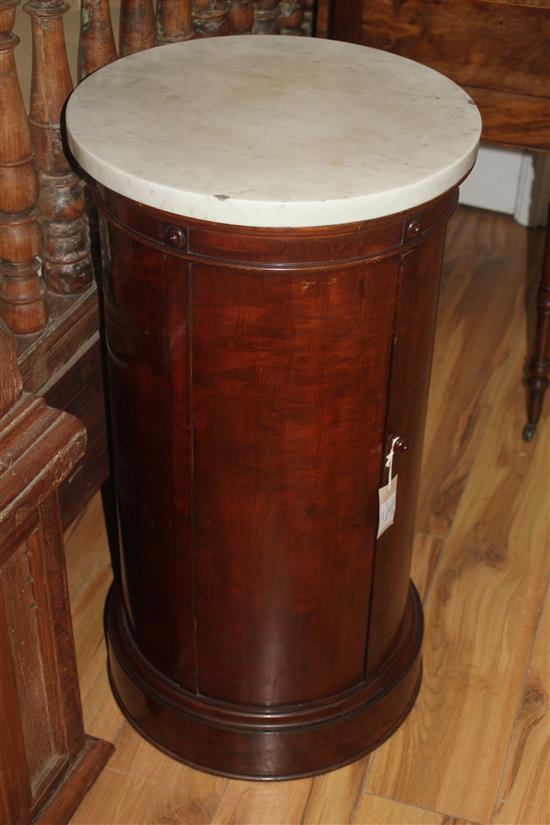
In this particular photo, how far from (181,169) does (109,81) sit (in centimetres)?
30

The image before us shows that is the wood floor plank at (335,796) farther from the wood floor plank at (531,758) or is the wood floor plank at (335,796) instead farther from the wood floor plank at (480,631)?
the wood floor plank at (531,758)

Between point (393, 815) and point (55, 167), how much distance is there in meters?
1.16

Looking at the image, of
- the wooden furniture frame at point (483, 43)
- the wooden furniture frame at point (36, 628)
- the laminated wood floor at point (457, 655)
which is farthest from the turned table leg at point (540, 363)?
the wooden furniture frame at point (36, 628)

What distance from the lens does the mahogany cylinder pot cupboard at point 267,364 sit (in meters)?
1.42

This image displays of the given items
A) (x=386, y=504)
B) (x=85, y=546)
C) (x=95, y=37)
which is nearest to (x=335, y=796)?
(x=386, y=504)

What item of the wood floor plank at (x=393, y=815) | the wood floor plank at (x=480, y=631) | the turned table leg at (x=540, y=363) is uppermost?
the turned table leg at (x=540, y=363)

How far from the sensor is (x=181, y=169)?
1410mm

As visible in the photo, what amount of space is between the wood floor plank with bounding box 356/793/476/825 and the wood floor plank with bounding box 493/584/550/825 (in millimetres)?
92

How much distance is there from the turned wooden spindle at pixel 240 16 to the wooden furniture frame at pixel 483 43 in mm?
140

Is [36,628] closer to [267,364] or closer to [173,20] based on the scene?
[267,364]

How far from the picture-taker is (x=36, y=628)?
1.64 meters

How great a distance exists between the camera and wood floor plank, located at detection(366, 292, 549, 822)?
1978mm

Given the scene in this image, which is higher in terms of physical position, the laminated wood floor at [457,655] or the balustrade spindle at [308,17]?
the balustrade spindle at [308,17]

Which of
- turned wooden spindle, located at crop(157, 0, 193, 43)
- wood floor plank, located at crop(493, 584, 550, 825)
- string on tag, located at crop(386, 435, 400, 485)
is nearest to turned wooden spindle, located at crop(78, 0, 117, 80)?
turned wooden spindle, located at crop(157, 0, 193, 43)
